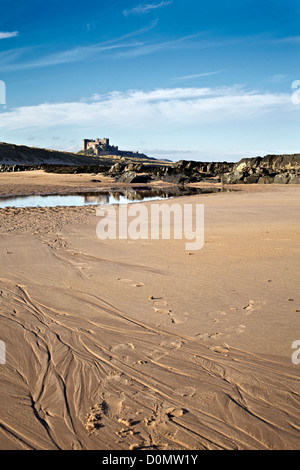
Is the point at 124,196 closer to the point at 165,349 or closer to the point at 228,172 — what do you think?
the point at 165,349

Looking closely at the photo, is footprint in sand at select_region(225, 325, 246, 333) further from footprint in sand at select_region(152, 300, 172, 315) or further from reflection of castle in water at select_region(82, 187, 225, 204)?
reflection of castle in water at select_region(82, 187, 225, 204)

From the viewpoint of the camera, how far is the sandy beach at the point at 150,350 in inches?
103

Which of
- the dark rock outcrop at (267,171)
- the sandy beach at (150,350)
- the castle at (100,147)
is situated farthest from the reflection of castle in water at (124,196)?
the castle at (100,147)

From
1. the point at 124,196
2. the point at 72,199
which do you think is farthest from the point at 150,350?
the point at 124,196

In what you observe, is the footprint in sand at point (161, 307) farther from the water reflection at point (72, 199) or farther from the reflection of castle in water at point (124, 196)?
the reflection of castle in water at point (124, 196)

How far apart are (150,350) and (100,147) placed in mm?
153788

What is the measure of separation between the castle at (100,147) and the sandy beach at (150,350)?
148 meters

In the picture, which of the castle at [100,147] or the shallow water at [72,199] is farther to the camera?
the castle at [100,147]

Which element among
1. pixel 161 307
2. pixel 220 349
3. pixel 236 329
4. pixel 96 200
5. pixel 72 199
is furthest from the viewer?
pixel 72 199

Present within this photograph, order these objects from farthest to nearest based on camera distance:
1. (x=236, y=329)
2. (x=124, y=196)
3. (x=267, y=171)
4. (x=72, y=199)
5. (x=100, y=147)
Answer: (x=100, y=147)
(x=267, y=171)
(x=124, y=196)
(x=72, y=199)
(x=236, y=329)

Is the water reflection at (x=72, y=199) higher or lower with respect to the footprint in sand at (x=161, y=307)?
higher

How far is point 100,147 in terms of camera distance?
496 ft

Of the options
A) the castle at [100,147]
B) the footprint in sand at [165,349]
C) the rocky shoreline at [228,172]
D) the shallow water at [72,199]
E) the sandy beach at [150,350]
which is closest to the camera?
the sandy beach at [150,350]

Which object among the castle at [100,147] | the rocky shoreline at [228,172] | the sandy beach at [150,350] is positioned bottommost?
the sandy beach at [150,350]
